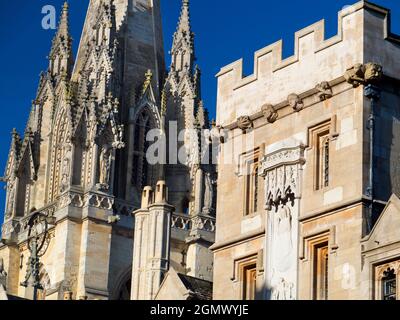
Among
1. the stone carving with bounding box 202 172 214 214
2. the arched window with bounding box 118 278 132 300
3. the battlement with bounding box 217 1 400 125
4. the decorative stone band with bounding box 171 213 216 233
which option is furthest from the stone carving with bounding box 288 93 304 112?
the stone carving with bounding box 202 172 214 214

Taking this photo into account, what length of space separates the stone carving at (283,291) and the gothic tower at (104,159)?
107ft

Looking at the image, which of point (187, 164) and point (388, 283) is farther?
point (187, 164)

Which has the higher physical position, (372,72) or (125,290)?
(125,290)

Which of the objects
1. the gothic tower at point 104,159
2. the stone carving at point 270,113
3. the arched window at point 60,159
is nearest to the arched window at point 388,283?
the stone carving at point 270,113

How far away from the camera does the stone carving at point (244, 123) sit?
3131 cm

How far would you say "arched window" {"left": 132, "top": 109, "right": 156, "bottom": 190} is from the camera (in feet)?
224

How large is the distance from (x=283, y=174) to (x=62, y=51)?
43233mm

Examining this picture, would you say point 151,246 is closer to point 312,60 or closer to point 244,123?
point 244,123

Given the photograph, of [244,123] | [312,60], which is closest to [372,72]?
[312,60]

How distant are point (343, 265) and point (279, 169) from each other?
280cm

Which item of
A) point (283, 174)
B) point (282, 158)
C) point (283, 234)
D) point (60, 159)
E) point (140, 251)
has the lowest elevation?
point (283, 234)

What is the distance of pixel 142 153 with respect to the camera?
6900 centimetres

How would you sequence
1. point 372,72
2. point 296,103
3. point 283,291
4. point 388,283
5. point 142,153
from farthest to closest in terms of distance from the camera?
point 142,153 < point 296,103 < point 283,291 < point 372,72 < point 388,283

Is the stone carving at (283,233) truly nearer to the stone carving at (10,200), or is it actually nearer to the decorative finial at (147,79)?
the stone carving at (10,200)
